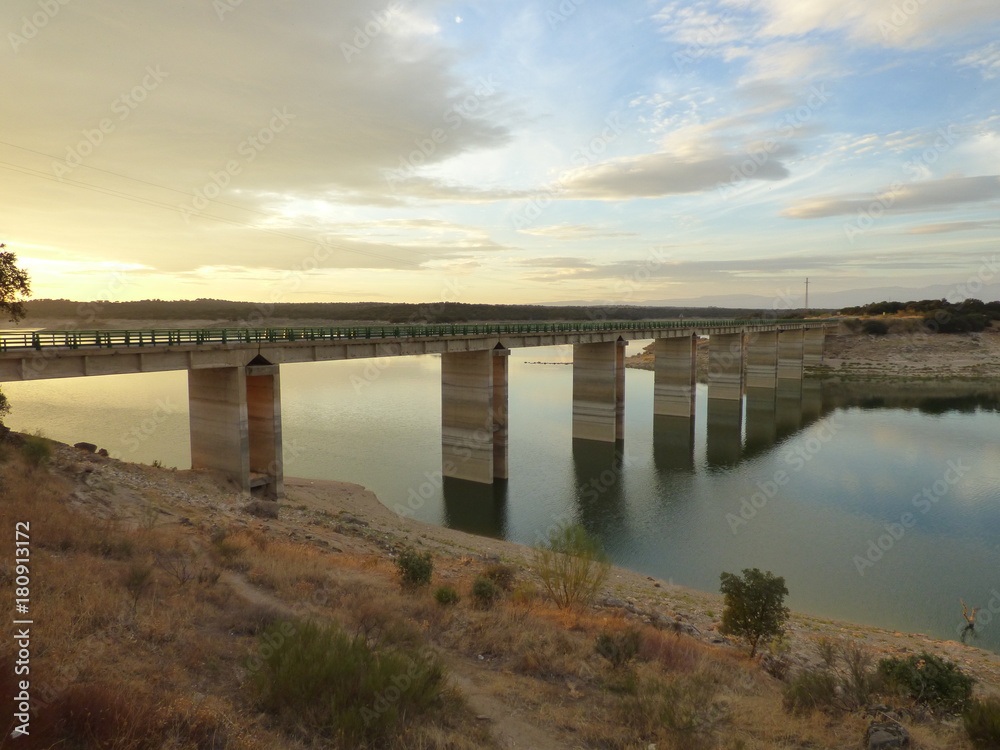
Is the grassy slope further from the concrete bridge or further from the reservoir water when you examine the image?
the reservoir water

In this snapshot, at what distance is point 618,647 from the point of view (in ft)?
37.9

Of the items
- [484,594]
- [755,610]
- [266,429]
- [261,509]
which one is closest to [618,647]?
[484,594]

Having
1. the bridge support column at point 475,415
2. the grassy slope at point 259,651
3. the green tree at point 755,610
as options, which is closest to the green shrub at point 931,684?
the grassy slope at point 259,651

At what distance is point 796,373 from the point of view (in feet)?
290

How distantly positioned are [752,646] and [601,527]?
15.7m

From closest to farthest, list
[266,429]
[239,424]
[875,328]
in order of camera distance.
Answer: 1. [239,424]
2. [266,429]
3. [875,328]

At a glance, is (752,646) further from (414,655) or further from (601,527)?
(601,527)

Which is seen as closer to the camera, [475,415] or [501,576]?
[501,576]

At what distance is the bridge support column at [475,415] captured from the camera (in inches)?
1436

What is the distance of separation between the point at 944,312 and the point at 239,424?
12613 cm

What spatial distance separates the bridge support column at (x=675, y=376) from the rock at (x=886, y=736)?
50.1 meters

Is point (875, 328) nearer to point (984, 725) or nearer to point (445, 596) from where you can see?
point (984, 725)

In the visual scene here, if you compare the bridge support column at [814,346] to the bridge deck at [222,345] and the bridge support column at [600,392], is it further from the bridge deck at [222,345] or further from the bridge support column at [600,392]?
the bridge deck at [222,345]

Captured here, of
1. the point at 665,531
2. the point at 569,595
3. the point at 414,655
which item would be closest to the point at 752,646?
the point at 569,595
